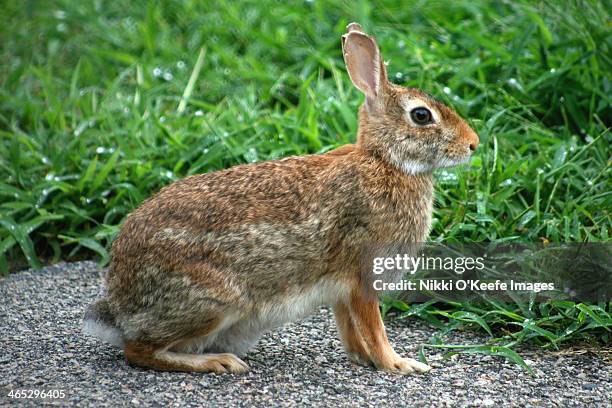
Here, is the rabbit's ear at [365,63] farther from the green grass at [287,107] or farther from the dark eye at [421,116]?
the green grass at [287,107]

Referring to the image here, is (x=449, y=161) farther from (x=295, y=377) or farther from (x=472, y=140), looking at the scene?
(x=295, y=377)

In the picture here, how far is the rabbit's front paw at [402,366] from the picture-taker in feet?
16.3

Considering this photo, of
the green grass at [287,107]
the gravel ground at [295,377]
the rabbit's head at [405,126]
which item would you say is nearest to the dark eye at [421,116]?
the rabbit's head at [405,126]

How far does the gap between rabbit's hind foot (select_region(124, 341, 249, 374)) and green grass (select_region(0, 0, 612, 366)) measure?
4.43 ft

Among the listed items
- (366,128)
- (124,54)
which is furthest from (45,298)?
(124,54)

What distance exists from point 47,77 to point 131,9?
1573 mm

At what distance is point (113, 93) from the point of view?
316 inches

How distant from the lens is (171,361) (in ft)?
15.9

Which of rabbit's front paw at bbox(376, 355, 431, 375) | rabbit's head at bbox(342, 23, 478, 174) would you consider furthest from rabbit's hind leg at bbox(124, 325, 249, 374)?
rabbit's head at bbox(342, 23, 478, 174)

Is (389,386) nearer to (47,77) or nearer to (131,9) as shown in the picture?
(47,77)

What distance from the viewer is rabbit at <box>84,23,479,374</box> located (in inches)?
188

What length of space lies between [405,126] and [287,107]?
292cm

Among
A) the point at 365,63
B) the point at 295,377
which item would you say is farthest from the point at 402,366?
the point at 365,63

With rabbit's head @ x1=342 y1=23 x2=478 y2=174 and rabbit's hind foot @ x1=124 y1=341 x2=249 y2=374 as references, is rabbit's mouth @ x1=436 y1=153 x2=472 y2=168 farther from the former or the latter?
rabbit's hind foot @ x1=124 y1=341 x2=249 y2=374
